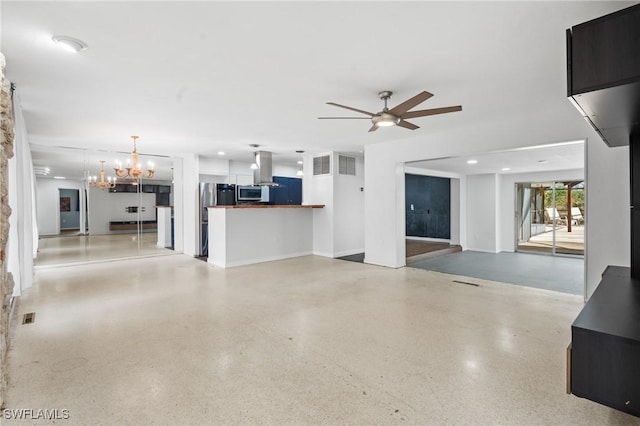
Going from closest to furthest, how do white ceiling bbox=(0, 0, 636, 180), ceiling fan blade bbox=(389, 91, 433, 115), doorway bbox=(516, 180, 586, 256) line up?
white ceiling bbox=(0, 0, 636, 180), ceiling fan blade bbox=(389, 91, 433, 115), doorway bbox=(516, 180, 586, 256)

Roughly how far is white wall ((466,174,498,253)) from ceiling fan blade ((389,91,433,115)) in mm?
6569

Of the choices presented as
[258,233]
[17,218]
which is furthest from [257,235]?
[17,218]

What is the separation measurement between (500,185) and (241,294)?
757cm

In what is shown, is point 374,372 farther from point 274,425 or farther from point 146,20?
point 146,20

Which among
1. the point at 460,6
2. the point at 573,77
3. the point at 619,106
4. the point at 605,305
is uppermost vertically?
the point at 460,6

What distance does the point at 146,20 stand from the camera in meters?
2.17

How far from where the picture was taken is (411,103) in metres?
2.94

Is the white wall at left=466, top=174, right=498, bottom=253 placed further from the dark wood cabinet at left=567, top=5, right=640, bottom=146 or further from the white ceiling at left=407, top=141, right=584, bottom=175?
the dark wood cabinet at left=567, top=5, right=640, bottom=146

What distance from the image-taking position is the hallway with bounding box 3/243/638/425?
1.92 metres

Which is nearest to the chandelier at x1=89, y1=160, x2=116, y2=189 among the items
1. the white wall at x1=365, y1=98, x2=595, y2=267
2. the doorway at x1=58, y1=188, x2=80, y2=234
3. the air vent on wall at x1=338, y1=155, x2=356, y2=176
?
the doorway at x1=58, y1=188, x2=80, y2=234

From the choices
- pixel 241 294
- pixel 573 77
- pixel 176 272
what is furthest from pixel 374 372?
pixel 176 272

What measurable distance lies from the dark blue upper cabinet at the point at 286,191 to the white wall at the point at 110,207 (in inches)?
128

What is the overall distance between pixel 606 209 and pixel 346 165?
4943mm

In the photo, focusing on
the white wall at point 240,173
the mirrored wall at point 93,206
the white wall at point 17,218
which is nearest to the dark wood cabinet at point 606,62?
the white wall at point 17,218
